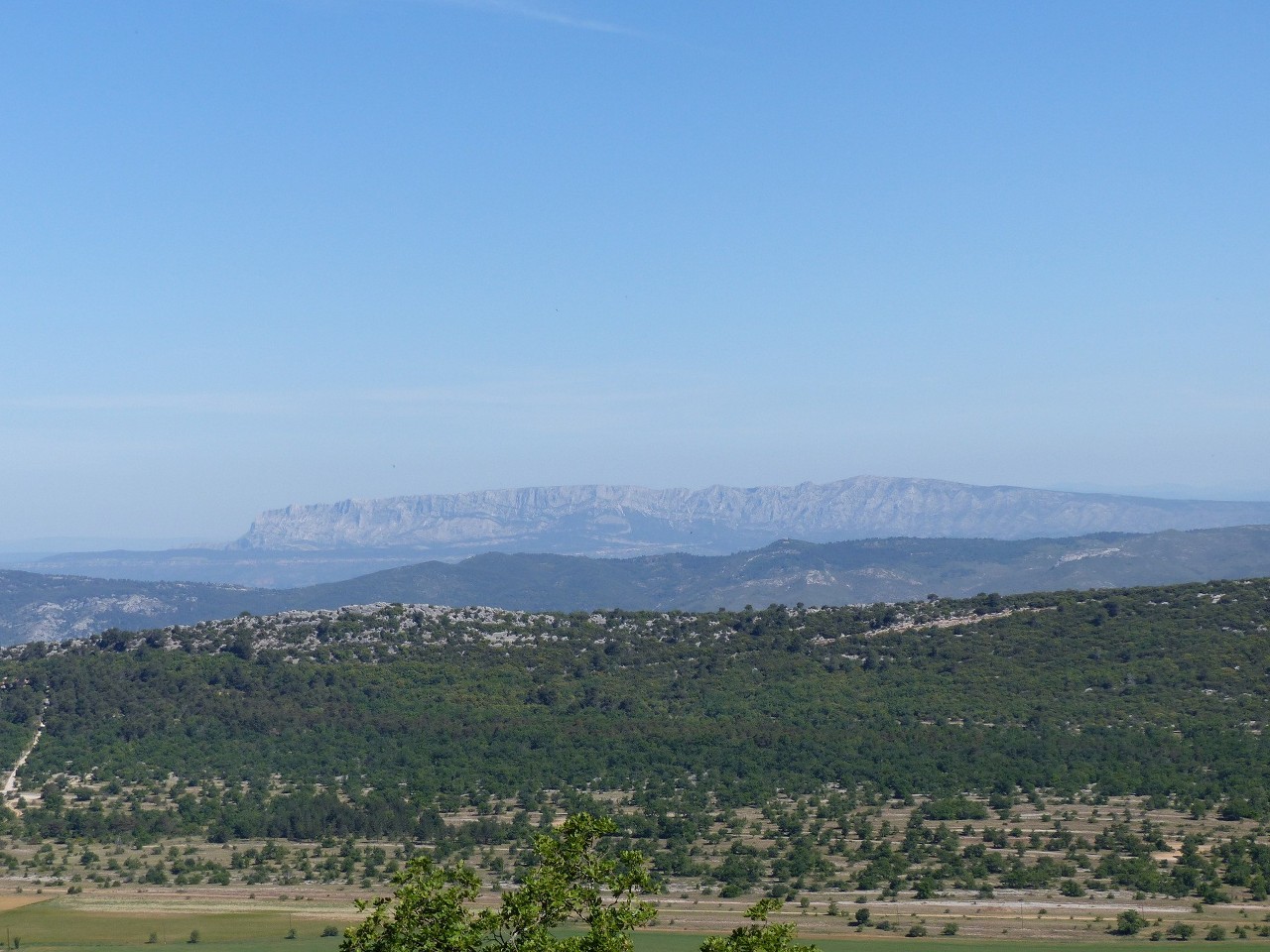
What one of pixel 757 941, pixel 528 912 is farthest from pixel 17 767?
pixel 757 941

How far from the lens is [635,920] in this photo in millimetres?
35875

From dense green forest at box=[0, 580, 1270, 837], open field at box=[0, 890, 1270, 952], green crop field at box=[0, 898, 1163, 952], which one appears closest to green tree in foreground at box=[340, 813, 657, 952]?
green crop field at box=[0, 898, 1163, 952]

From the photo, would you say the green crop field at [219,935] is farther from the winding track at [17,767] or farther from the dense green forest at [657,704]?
the winding track at [17,767]

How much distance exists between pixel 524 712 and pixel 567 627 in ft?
93.4

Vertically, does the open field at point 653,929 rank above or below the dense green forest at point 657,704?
below

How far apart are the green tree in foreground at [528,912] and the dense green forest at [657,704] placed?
64.0 m

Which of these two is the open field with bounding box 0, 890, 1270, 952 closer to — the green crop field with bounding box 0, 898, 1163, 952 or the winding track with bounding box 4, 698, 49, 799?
the green crop field with bounding box 0, 898, 1163, 952

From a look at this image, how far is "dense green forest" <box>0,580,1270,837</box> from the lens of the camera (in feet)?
347

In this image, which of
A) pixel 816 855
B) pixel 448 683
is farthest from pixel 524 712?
pixel 816 855

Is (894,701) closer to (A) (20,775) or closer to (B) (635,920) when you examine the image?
(A) (20,775)

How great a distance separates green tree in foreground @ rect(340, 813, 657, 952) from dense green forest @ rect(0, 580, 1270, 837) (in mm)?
63994

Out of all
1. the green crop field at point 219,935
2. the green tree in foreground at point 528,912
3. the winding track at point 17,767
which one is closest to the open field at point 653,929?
the green crop field at point 219,935

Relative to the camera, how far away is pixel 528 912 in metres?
35.4

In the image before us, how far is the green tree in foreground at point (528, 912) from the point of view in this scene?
34844 millimetres
